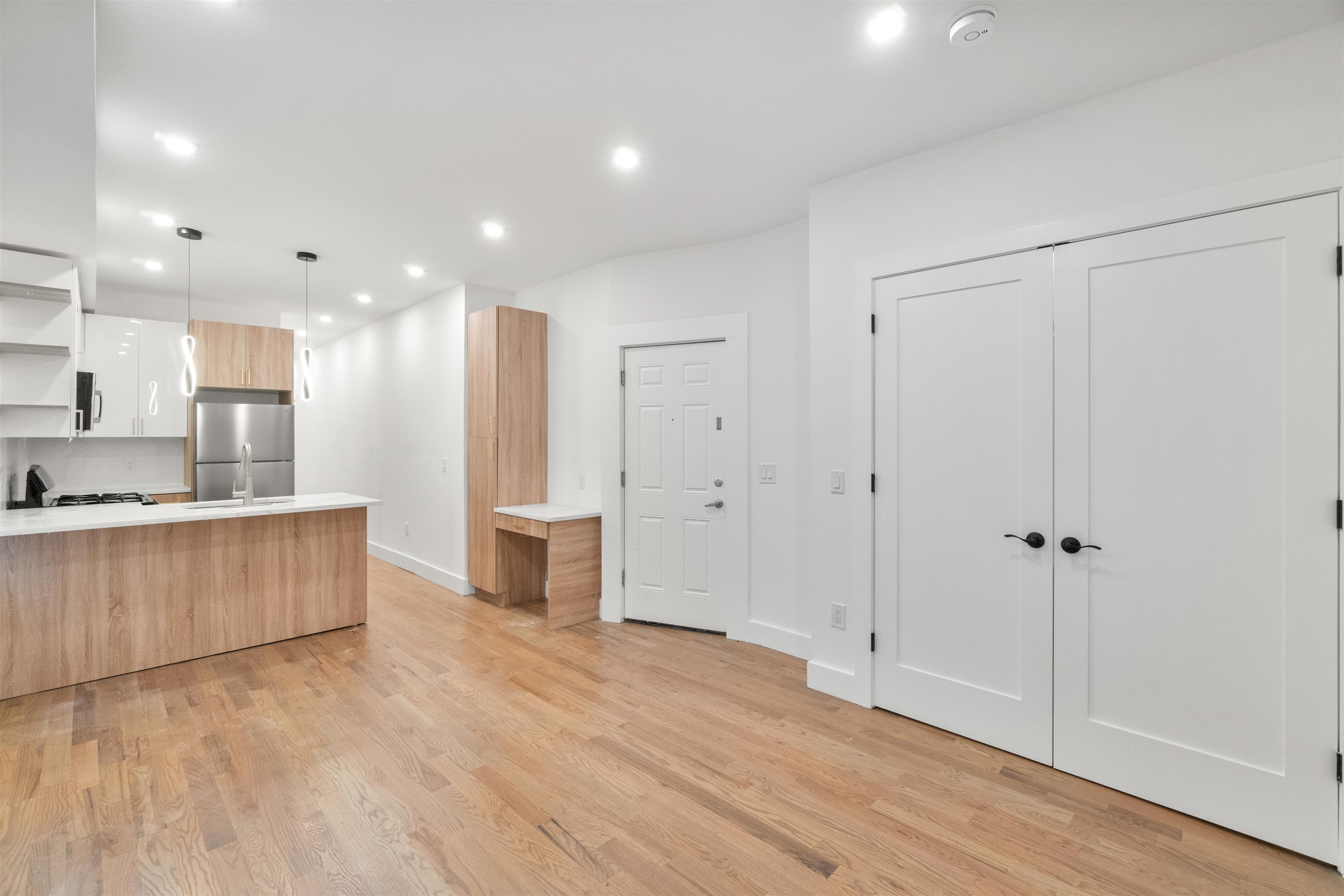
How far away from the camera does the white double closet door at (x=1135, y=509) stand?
1.93 meters

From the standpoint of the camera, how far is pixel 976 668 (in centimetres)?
263

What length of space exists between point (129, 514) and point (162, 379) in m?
2.53

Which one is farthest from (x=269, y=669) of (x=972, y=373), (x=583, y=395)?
(x=972, y=373)

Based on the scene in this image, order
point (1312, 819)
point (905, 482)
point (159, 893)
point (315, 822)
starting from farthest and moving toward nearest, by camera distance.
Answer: point (905, 482), point (315, 822), point (1312, 819), point (159, 893)

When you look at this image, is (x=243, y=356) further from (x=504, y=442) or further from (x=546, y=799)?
(x=546, y=799)

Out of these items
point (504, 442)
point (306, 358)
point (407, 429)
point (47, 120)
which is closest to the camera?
point (47, 120)

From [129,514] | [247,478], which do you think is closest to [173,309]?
[247,478]

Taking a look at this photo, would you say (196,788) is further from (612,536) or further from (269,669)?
(612,536)

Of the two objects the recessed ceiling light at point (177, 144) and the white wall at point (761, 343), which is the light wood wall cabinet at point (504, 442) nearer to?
the white wall at point (761, 343)

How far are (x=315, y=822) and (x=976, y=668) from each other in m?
2.79

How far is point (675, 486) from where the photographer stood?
421 centimetres

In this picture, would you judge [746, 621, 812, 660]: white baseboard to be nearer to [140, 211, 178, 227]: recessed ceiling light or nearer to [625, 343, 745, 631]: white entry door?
[625, 343, 745, 631]: white entry door

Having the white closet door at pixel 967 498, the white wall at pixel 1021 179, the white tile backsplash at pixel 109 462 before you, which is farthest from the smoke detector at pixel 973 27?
the white tile backsplash at pixel 109 462

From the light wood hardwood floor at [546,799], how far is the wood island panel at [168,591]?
0.71 feet
